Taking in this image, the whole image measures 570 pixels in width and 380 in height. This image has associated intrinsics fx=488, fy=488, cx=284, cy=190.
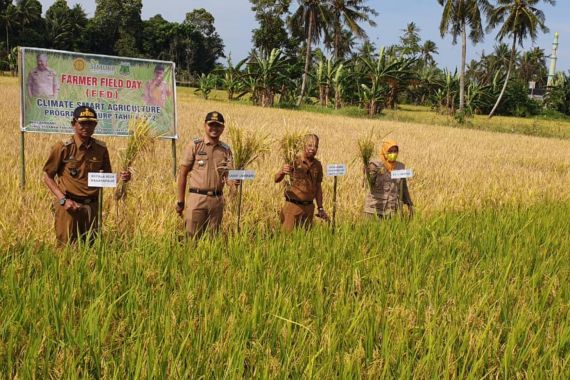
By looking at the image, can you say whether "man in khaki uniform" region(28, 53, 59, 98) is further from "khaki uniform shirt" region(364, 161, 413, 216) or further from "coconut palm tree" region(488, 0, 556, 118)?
"coconut palm tree" region(488, 0, 556, 118)

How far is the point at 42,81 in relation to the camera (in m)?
5.70

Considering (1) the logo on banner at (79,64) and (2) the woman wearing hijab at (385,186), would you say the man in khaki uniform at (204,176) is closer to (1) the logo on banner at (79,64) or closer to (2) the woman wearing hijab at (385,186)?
(2) the woman wearing hijab at (385,186)

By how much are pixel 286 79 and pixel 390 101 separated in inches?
356

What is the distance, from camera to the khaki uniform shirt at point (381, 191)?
4.64m

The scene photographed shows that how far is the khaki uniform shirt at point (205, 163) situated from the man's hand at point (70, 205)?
86cm

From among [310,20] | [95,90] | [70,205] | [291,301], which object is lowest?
[291,301]

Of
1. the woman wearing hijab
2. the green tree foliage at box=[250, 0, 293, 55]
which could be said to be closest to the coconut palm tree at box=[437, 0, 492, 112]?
the green tree foliage at box=[250, 0, 293, 55]

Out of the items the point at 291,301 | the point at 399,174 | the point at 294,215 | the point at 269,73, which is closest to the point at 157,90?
the point at 294,215

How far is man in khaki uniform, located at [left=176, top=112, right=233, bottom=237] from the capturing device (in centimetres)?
395

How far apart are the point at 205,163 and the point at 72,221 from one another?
1.09 meters

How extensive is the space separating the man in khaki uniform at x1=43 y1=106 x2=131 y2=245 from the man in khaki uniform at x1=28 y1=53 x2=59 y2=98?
8.19 ft

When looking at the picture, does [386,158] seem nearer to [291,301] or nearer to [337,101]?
[291,301]

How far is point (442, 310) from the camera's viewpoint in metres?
2.47

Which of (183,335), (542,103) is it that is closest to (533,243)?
(183,335)
